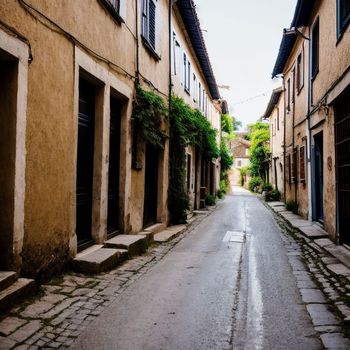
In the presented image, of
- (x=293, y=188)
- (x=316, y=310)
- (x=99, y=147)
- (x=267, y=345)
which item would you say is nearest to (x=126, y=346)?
(x=267, y=345)

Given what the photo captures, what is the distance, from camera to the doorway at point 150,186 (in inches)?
403

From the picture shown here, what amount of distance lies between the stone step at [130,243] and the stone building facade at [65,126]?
0.27m

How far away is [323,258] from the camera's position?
22.9 feet

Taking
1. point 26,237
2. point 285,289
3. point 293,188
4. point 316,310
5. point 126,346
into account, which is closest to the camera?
point 126,346

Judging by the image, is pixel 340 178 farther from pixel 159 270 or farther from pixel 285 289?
pixel 159 270

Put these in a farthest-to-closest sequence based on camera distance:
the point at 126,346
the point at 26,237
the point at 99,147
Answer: the point at 99,147
the point at 26,237
the point at 126,346

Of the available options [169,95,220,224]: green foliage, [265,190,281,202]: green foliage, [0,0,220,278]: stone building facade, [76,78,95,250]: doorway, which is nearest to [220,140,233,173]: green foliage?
[265,190,281,202]: green foliage

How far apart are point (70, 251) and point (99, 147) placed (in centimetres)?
196

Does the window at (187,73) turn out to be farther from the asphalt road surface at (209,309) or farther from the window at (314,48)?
the asphalt road surface at (209,309)

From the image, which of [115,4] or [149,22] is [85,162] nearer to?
[115,4]

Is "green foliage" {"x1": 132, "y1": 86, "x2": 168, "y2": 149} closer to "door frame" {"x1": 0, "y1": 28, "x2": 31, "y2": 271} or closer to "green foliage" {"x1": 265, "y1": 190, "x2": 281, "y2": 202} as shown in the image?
"door frame" {"x1": 0, "y1": 28, "x2": 31, "y2": 271}

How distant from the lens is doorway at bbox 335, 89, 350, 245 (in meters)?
7.38

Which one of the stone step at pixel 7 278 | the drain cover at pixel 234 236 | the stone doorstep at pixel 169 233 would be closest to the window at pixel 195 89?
the stone doorstep at pixel 169 233

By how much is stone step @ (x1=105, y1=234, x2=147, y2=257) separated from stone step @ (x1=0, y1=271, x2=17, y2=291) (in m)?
2.64
